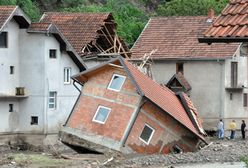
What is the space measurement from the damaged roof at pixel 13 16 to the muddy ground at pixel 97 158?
6.91 meters

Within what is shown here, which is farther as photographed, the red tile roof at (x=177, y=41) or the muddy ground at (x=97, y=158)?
the red tile roof at (x=177, y=41)

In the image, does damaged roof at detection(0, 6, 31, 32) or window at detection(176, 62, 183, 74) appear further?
window at detection(176, 62, 183, 74)

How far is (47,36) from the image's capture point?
51.1 meters

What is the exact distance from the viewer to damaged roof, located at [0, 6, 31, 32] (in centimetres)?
4941

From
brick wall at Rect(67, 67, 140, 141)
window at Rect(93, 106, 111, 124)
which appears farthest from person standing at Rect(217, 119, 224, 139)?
window at Rect(93, 106, 111, 124)

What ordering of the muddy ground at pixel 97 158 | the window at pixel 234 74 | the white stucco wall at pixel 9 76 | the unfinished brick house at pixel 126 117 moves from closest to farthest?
the muddy ground at pixel 97 158 < the unfinished brick house at pixel 126 117 < the white stucco wall at pixel 9 76 < the window at pixel 234 74

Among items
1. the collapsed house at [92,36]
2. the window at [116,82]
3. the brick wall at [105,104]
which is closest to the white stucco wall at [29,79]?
the brick wall at [105,104]

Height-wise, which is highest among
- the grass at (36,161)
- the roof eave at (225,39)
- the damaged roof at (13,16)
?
the damaged roof at (13,16)

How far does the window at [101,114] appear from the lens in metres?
46.5

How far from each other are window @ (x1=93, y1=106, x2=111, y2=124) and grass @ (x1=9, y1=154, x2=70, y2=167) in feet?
13.4

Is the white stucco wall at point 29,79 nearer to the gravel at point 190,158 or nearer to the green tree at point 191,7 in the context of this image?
the gravel at point 190,158

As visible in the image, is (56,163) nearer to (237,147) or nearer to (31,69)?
(31,69)

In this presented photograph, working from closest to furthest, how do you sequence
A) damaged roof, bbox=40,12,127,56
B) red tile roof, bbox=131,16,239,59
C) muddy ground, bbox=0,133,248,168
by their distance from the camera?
muddy ground, bbox=0,133,248,168, damaged roof, bbox=40,12,127,56, red tile roof, bbox=131,16,239,59

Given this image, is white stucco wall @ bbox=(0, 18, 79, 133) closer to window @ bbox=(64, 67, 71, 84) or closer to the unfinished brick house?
window @ bbox=(64, 67, 71, 84)
